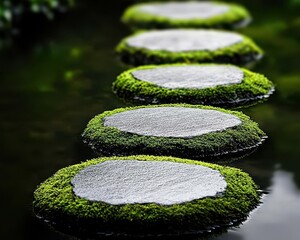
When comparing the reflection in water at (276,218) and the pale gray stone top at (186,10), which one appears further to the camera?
the pale gray stone top at (186,10)

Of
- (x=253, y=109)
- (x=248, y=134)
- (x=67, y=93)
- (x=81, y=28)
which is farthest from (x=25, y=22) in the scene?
(x=248, y=134)

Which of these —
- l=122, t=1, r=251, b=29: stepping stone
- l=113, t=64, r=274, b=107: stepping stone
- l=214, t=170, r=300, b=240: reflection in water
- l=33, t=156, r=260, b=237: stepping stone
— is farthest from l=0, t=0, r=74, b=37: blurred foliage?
l=214, t=170, r=300, b=240: reflection in water

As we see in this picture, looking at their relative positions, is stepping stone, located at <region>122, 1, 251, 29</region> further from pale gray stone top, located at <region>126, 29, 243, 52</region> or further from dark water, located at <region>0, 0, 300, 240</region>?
pale gray stone top, located at <region>126, 29, 243, 52</region>

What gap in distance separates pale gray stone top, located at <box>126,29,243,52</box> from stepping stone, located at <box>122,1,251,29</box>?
80 centimetres

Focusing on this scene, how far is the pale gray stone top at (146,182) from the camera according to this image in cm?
357

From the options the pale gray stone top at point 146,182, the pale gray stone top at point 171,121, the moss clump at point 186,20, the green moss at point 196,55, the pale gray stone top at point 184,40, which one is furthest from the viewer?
the moss clump at point 186,20

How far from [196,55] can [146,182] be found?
311 centimetres

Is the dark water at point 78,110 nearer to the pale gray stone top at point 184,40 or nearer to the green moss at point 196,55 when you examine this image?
the green moss at point 196,55

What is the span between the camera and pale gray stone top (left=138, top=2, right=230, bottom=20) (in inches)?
347

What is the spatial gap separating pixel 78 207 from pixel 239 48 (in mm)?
3810

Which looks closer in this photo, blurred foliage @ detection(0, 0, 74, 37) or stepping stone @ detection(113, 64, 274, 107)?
stepping stone @ detection(113, 64, 274, 107)

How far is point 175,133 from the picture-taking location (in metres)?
4.52

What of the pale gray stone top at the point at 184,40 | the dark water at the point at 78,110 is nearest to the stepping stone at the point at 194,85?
the dark water at the point at 78,110

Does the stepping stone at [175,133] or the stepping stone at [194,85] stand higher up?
the stepping stone at [175,133]
